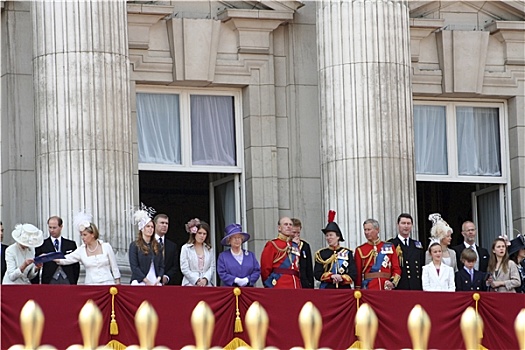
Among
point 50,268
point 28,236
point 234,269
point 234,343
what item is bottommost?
point 234,343

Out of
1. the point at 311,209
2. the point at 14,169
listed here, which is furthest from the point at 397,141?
the point at 14,169

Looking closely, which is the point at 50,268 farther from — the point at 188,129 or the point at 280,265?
the point at 188,129

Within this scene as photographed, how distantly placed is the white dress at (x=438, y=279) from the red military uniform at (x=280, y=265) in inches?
64.4

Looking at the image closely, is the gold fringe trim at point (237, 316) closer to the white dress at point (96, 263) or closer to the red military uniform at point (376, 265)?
the white dress at point (96, 263)

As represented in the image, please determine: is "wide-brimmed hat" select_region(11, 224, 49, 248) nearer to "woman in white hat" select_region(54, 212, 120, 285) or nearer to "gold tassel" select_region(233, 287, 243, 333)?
"woman in white hat" select_region(54, 212, 120, 285)

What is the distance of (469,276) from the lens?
18203mm

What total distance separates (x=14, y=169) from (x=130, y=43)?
271cm

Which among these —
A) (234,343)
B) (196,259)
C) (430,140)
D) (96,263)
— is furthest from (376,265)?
(430,140)

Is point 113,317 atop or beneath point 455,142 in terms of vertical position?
beneath

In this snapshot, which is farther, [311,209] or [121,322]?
[311,209]

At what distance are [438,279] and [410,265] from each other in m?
0.59

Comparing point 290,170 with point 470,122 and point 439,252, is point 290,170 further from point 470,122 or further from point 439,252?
point 439,252

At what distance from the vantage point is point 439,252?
697 inches

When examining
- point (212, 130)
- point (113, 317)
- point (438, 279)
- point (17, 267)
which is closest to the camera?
point (113, 317)
